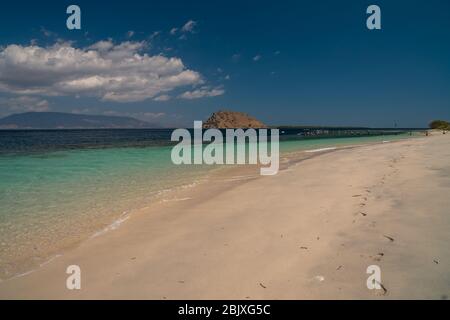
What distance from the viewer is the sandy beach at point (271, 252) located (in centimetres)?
394

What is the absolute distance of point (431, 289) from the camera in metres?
3.67

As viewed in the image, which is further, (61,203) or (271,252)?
(61,203)

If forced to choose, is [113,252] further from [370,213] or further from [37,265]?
[370,213]

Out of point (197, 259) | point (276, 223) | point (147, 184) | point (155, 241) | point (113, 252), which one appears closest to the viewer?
point (197, 259)

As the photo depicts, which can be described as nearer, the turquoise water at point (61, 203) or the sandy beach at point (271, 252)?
the sandy beach at point (271, 252)

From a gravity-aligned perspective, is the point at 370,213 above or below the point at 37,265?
above

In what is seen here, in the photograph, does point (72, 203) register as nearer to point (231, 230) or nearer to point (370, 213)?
point (231, 230)

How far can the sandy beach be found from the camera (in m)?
3.94

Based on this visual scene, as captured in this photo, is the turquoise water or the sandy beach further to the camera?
the turquoise water

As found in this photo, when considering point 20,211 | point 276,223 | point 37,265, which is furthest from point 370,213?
point 20,211

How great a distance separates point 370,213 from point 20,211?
898 centimetres

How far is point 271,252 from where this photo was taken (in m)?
5.05

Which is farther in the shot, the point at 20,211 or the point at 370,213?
the point at 20,211

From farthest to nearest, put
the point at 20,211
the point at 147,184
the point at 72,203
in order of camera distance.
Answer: the point at 147,184 → the point at 72,203 → the point at 20,211
